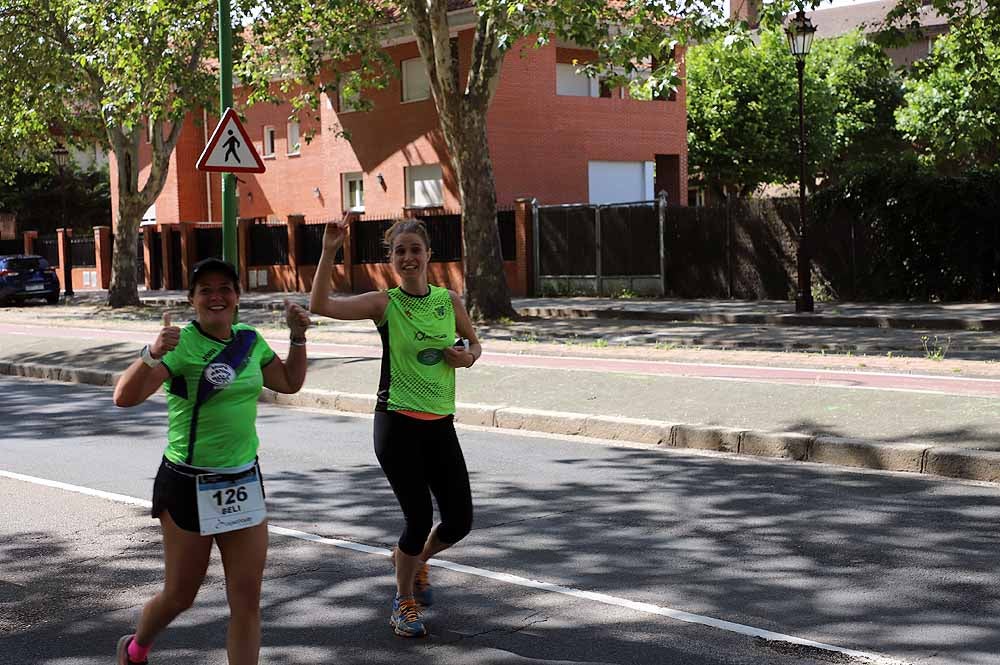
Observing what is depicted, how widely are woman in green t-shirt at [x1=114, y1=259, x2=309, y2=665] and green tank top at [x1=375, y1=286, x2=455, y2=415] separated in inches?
39.8

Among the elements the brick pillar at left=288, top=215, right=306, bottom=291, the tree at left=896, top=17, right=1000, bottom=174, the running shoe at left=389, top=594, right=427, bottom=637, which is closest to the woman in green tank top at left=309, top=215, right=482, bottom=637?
the running shoe at left=389, top=594, right=427, bottom=637

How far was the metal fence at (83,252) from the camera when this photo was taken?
150 feet

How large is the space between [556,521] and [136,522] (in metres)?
2.47

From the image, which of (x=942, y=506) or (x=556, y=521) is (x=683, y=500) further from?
(x=942, y=506)

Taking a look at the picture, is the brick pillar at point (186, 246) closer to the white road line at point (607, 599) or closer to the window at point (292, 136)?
the window at point (292, 136)

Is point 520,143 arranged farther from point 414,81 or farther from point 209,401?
point 209,401

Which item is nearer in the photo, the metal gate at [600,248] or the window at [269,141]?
the metal gate at [600,248]

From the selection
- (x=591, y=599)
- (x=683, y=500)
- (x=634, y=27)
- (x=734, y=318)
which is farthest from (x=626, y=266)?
(x=591, y=599)

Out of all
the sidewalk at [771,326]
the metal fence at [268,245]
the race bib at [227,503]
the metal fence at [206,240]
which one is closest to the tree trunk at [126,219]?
the metal fence at [268,245]

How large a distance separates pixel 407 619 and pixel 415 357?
3.45 feet

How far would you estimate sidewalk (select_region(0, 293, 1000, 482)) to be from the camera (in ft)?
30.7

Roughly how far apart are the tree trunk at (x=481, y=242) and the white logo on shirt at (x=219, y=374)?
18797 mm

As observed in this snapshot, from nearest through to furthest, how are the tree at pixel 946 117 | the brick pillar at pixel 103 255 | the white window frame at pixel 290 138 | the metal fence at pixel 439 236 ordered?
the metal fence at pixel 439 236 → the tree at pixel 946 117 → the white window frame at pixel 290 138 → the brick pillar at pixel 103 255

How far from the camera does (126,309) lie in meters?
31.5
